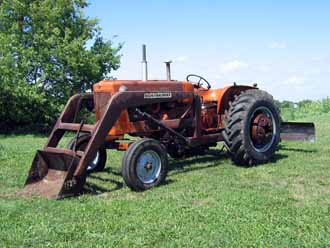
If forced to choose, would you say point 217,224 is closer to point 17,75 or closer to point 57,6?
point 17,75

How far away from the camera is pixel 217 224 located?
458cm

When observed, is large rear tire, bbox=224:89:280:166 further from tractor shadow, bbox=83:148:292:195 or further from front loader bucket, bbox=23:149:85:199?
front loader bucket, bbox=23:149:85:199

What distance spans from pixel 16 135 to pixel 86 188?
12.7 m

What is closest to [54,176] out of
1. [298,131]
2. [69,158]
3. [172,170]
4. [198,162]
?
[69,158]

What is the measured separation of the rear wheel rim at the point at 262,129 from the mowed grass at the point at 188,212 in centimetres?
58

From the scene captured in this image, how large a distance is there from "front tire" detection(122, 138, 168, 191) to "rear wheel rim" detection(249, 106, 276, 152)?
6.27 ft

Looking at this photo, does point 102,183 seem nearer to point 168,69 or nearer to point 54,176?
point 54,176

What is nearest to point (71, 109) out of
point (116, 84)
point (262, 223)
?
point (116, 84)

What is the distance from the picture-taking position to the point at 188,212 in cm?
505

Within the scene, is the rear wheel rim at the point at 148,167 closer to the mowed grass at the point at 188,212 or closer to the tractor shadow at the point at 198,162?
the mowed grass at the point at 188,212

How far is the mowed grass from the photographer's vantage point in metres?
4.23

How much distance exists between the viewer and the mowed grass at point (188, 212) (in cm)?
423

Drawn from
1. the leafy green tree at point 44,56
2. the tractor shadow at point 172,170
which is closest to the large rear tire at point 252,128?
the tractor shadow at point 172,170

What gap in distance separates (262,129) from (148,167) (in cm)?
248
